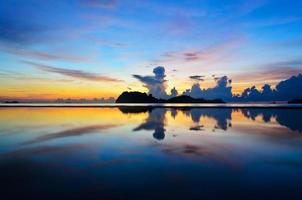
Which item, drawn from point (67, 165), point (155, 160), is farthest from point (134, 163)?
point (67, 165)

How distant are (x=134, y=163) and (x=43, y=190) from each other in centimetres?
434

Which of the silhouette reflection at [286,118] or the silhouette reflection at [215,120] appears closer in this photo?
the silhouette reflection at [215,120]

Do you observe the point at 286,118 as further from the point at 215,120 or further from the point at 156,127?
the point at 156,127

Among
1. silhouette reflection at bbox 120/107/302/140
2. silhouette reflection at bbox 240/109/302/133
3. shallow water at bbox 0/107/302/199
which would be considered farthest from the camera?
silhouette reflection at bbox 240/109/302/133

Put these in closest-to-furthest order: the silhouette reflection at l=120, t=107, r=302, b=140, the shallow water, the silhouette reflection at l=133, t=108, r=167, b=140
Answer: the shallow water
the silhouette reflection at l=133, t=108, r=167, b=140
the silhouette reflection at l=120, t=107, r=302, b=140

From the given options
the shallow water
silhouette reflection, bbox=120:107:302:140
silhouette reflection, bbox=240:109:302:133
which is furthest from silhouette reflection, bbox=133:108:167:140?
silhouette reflection, bbox=240:109:302:133

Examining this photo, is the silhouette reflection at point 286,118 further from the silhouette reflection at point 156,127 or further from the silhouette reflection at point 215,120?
the silhouette reflection at point 156,127

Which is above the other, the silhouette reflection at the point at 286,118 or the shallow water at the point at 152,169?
the silhouette reflection at the point at 286,118

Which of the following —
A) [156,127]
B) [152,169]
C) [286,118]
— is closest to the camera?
[152,169]

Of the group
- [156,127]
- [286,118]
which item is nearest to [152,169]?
[156,127]

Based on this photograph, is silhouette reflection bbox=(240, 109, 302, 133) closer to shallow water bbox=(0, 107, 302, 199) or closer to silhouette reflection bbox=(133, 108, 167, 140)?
shallow water bbox=(0, 107, 302, 199)

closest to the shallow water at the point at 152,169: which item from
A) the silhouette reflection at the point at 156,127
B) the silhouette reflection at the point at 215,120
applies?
the silhouette reflection at the point at 156,127

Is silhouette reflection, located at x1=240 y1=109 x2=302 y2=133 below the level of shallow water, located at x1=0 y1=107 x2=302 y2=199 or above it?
above

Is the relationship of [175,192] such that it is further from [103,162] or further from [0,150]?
[0,150]
